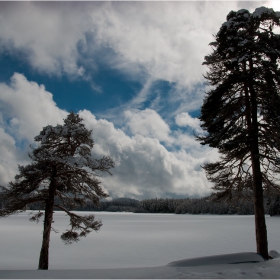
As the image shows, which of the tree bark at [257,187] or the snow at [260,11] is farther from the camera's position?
the snow at [260,11]

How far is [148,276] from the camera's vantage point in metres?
8.41

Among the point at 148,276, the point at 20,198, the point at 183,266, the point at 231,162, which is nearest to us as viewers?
the point at 148,276

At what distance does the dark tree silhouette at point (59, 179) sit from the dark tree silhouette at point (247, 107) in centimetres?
662

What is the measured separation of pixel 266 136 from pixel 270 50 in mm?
4180

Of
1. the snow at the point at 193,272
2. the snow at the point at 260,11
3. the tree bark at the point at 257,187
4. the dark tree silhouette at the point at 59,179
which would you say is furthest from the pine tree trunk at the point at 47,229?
the snow at the point at 260,11

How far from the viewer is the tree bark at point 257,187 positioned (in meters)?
12.3

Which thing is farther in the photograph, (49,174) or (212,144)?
(49,174)

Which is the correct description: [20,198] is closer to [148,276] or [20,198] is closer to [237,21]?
[148,276]

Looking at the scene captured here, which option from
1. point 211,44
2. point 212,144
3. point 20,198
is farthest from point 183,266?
point 211,44

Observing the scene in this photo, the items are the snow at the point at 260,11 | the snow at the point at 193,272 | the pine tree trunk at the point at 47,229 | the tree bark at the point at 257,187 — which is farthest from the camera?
the pine tree trunk at the point at 47,229

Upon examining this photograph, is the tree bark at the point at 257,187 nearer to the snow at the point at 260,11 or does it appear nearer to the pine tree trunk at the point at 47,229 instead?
the snow at the point at 260,11

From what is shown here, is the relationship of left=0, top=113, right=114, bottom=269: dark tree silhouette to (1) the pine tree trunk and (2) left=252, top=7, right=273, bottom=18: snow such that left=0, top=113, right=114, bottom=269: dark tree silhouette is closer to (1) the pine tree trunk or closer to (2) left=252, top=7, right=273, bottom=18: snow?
(1) the pine tree trunk

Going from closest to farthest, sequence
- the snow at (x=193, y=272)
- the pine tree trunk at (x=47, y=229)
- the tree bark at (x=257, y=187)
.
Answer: the snow at (x=193, y=272) → the tree bark at (x=257, y=187) → the pine tree trunk at (x=47, y=229)

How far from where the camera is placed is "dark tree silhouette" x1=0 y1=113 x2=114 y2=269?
14539 millimetres
